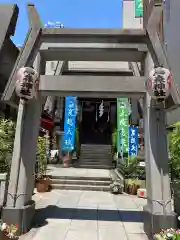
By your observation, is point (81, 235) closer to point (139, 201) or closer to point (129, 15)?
point (139, 201)

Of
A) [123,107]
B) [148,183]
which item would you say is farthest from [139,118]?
[148,183]

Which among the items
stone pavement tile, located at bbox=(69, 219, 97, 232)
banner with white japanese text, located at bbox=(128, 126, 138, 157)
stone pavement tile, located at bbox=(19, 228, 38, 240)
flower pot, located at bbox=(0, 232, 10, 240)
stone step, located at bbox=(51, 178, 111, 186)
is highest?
banner with white japanese text, located at bbox=(128, 126, 138, 157)

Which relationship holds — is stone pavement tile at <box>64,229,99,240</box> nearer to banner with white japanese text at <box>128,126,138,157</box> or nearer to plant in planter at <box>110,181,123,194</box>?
plant in planter at <box>110,181,123,194</box>

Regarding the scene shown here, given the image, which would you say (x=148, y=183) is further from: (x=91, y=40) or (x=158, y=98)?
(x=91, y=40)

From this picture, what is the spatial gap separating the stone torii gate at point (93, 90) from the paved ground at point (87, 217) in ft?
1.98

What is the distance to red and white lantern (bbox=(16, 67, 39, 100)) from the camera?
223 inches

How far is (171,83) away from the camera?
18.2ft

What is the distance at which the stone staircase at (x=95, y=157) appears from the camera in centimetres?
1948

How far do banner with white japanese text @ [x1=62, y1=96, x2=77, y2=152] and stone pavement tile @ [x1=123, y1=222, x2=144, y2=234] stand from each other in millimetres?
12028

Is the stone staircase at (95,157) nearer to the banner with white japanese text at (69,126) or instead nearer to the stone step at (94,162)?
the stone step at (94,162)

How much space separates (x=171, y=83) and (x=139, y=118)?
15.5 meters

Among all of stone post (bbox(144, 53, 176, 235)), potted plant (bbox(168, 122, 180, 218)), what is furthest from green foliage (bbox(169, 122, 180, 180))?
stone post (bbox(144, 53, 176, 235))

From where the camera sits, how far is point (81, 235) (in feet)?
19.2

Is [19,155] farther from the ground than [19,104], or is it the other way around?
[19,104]
